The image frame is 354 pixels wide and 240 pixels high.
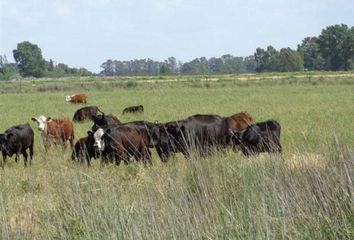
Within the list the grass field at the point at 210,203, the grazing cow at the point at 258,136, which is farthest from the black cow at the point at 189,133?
the grass field at the point at 210,203

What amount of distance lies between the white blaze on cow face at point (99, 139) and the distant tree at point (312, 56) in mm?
111993

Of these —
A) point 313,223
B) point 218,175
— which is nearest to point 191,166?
point 218,175

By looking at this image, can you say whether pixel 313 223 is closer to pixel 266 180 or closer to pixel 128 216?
pixel 266 180

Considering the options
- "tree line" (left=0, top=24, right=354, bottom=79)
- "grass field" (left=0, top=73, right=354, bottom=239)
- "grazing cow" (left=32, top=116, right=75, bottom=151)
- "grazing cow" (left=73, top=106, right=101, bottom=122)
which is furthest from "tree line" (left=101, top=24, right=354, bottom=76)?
"grass field" (left=0, top=73, right=354, bottom=239)

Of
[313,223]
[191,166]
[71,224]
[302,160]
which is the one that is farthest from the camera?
[191,166]

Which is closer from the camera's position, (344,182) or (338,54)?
(344,182)

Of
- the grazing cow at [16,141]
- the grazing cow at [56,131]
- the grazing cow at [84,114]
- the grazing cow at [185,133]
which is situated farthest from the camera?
the grazing cow at [84,114]

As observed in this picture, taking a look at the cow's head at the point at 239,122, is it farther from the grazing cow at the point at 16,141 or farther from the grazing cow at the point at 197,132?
the grazing cow at the point at 16,141

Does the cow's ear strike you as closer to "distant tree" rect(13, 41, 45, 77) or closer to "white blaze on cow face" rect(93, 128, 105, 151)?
"white blaze on cow face" rect(93, 128, 105, 151)

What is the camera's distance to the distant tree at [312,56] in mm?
121438

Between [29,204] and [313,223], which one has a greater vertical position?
[313,223]

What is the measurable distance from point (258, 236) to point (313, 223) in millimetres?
645

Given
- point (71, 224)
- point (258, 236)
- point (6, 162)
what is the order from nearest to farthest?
1. point (258, 236)
2. point (71, 224)
3. point (6, 162)

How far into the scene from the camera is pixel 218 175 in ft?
20.5
